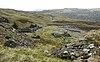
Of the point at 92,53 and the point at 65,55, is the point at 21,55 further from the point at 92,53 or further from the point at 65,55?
the point at 92,53

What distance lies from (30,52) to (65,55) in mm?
3820

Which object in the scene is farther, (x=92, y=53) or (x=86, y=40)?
(x=86, y=40)

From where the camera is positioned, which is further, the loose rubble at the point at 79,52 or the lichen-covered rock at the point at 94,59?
the loose rubble at the point at 79,52

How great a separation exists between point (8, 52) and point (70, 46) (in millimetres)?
6990

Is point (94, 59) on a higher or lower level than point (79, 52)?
higher

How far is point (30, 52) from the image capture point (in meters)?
28.1

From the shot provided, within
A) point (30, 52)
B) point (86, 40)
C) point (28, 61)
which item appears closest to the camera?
point (28, 61)

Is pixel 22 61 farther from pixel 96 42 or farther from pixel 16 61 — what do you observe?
pixel 96 42

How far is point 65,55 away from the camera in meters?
27.0

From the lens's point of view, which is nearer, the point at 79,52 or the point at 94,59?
the point at 94,59

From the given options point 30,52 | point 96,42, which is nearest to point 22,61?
point 30,52

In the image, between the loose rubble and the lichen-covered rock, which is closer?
the lichen-covered rock

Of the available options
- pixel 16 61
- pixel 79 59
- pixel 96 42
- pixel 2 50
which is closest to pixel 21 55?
pixel 16 61

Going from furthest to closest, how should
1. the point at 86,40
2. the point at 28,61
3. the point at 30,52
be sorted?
the point at 86,40, the point at 30,52, the point at 28,61
